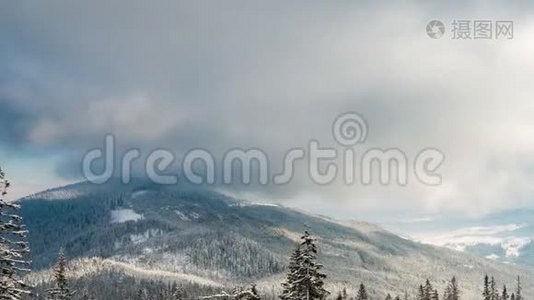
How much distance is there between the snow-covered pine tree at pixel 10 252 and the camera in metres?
20.7

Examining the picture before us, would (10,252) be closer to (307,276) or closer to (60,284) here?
(307,276)

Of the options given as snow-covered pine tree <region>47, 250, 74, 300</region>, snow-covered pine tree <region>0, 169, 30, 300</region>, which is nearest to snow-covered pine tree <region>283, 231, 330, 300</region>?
snow-covered pine tree <region>0, 169, 30, 300</region>

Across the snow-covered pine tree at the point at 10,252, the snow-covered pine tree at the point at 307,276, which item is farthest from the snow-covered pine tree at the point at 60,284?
the snow-covered pine tree at the point at 10,252

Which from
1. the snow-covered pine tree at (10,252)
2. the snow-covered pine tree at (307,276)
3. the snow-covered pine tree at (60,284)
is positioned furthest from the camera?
the snow-covered pine tree at (60,284)

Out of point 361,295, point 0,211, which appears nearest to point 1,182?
point 0,211

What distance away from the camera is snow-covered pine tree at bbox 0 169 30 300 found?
20656 millimetres

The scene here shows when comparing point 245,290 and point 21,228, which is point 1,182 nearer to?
point 21,228

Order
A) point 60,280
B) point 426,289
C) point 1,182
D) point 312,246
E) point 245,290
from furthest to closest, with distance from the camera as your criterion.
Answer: point 426,289 < point 60,280 < point 312,246 < point 245,290 < point 1,182

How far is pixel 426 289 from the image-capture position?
111875 millimetres

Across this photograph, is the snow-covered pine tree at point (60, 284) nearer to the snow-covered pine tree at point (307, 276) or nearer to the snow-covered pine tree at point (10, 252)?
the snow-covered pine tree at point (307, 276)

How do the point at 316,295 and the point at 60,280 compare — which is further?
the point at 60,280

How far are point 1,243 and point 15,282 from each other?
59.6 inches

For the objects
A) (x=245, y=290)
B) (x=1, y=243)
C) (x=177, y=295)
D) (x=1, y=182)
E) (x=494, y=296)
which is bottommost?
(x=494, y=296)

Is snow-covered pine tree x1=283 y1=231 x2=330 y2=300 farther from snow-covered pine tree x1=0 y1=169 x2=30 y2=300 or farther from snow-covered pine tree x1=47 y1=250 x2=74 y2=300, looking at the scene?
snow-covered pine tree x1=47 y1=250 x2=74 y2=300
